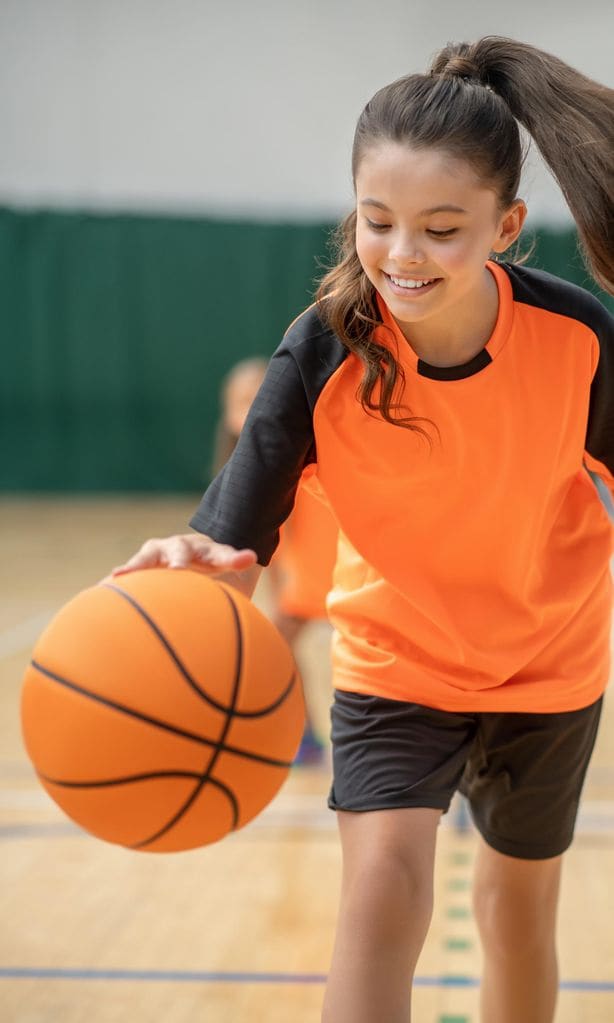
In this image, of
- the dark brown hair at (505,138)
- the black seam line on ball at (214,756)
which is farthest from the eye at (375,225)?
the black seam line on ball at (214,756)

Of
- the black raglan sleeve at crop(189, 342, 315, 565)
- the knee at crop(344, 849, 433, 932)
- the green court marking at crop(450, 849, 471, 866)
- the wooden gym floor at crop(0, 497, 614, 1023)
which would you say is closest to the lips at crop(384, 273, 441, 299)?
the black raglan sleeve at crop(189, 342, 315, 565)

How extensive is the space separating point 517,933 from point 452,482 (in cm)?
83

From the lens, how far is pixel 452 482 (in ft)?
6.96

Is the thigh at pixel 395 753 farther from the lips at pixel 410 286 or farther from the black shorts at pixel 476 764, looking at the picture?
the lips at pixel 410 286

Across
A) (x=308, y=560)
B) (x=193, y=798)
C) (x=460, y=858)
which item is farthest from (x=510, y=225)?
(x=308, y=560)

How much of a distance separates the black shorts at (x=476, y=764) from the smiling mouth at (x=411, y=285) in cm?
65

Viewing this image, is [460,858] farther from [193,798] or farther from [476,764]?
[193,798]

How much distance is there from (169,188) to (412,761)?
11692 mm

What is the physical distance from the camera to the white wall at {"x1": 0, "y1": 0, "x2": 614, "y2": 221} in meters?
12.6

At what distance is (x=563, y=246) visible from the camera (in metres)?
12.2

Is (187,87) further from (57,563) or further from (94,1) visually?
(57,563)

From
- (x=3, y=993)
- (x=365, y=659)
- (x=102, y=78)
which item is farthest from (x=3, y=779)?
(x=102, y=78)

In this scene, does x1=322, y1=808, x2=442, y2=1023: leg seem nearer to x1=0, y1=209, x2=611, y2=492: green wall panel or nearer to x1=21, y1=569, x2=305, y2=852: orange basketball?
x1=21, y1=569, x2=305, y2=852: orange basketball

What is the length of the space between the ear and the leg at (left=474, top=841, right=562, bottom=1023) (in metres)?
1.03
